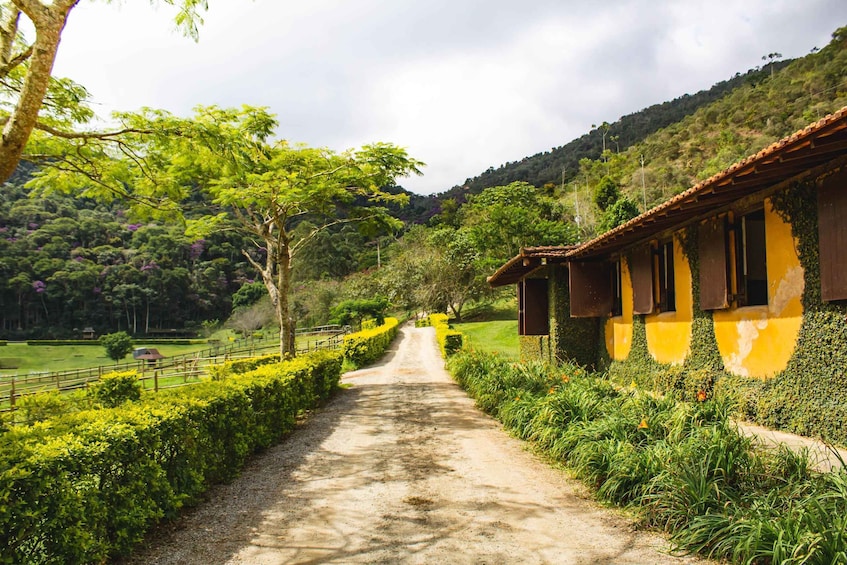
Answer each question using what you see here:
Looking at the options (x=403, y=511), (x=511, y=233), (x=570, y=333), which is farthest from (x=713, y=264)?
(x=511, y=233)

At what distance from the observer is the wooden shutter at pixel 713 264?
8.35 meters

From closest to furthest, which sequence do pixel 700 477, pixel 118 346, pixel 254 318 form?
pixel 700 477
pixel 118 346
pixel 254 318

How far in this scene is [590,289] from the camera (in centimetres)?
1317

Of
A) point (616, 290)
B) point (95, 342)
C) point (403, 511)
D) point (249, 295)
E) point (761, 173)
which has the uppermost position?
point (249, 295)

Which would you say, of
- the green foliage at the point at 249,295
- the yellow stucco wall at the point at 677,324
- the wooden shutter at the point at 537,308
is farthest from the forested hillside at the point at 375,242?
the yellow stucco wall at the point at 677,324

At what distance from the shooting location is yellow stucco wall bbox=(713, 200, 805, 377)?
7.01m

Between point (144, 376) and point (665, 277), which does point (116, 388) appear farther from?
point (665, 277)

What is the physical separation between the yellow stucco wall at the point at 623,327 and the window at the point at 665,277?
4.21 ft

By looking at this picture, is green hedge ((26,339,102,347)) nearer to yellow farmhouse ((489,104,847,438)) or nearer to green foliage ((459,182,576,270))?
green foliage ((459,182,576,270))

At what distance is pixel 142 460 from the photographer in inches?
176

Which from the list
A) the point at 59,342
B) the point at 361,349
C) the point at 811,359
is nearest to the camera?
the point at 811,359

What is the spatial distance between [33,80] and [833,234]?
8282 millimetres

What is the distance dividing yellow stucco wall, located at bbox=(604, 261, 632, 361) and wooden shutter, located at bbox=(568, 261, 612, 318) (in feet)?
1.53

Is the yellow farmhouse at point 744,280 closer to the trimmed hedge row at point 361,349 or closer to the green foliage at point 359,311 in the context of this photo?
the trimmed hedge row at point 361,349
